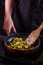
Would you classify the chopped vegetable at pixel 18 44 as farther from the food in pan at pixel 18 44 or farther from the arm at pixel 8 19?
the arm at pixel 8 19

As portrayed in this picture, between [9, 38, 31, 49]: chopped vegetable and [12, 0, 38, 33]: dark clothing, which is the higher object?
[9, 38, 31, 49]: chopped vegetable

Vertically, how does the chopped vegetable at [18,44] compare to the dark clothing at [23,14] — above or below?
above

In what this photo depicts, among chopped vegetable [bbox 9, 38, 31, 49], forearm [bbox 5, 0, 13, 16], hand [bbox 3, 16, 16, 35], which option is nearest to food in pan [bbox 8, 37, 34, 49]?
chopped vegetable [bbox 9, 38, 31, 49]

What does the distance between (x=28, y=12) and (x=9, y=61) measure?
502mm

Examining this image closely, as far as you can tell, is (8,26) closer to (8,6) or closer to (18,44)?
(8,6)

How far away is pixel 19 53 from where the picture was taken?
858 mm

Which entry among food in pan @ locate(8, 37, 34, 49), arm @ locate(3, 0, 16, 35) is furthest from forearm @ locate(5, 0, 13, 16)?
food in pan @ locate(8, 37, 34, 49)

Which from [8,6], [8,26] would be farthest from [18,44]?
[8,6]

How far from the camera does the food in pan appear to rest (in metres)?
0.91

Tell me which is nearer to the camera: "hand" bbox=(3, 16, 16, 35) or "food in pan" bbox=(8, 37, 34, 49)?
"food in pan" bbox=(8, 37, 34, 49)

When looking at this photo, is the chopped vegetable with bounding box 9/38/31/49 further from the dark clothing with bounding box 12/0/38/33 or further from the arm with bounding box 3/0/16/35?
the dark clothing with bounding box 12/0/38/33

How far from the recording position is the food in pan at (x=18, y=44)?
910 mm

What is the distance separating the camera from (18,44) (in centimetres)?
94

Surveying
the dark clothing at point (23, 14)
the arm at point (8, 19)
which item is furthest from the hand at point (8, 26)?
the dark clothing at point (23, 14)
